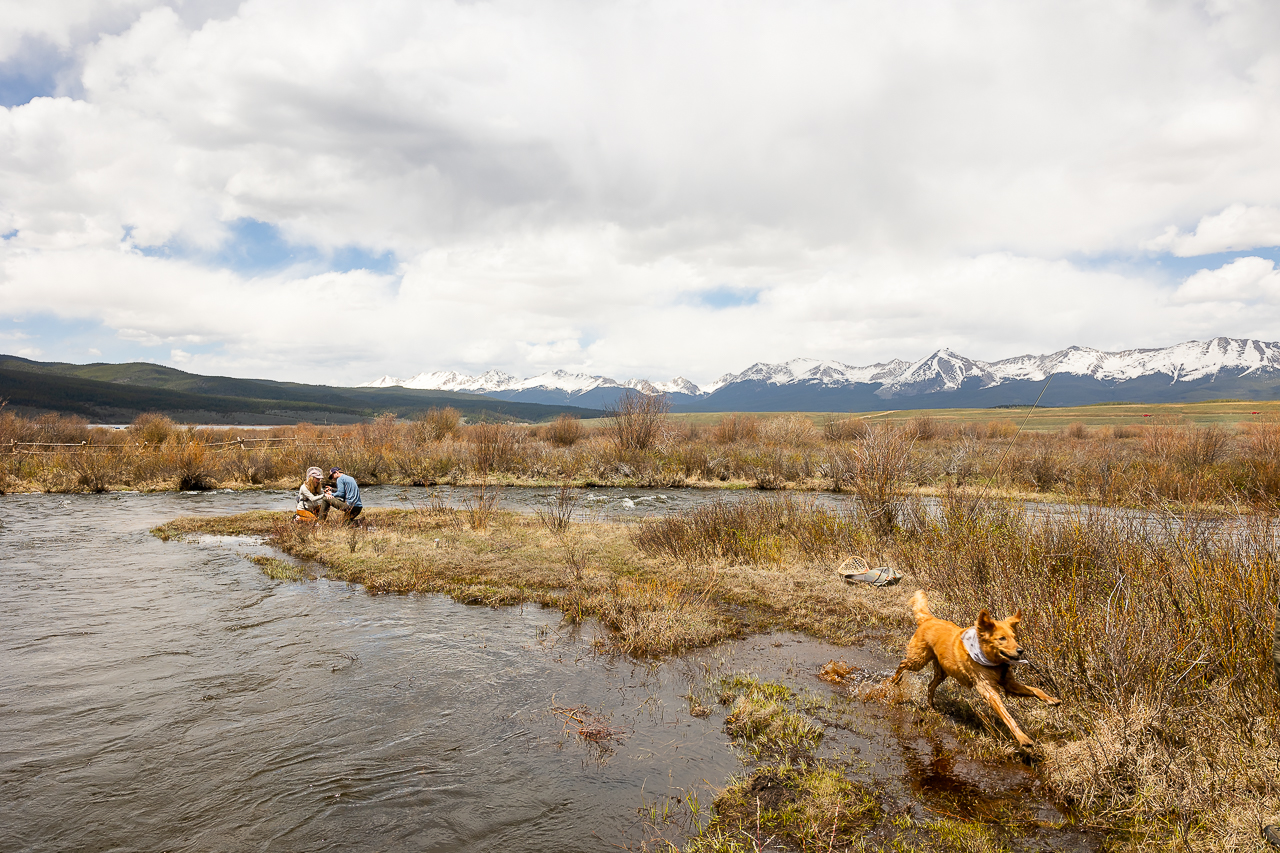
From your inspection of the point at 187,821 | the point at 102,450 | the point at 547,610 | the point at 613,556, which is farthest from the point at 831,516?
the point at 102,450

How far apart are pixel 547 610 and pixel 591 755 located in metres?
4.74

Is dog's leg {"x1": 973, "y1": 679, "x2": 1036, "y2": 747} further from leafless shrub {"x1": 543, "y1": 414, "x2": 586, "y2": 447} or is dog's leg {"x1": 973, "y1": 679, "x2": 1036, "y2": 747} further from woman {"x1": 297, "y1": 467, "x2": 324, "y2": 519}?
leafless shrub {"x1": 543, "y1": 414, "x2": 586, "y2": 447}

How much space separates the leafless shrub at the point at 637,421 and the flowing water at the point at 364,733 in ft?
72.7

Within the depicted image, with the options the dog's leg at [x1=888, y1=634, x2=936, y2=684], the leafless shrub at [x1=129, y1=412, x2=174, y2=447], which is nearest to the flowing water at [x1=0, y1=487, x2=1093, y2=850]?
the dog's leg at [x1=888, y1=634, x2=936, y2=684]

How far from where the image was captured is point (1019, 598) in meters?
7.25

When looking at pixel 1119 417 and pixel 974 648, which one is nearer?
pixel 974 648

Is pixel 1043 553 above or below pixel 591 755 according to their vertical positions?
above

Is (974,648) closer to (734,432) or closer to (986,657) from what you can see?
A: (986,657)

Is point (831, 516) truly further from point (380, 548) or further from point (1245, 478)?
point (1245, 478)

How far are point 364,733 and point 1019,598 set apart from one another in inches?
293

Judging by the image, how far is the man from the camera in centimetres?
1644

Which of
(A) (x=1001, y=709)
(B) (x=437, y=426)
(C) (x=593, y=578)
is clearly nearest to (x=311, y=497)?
(C) (x=593, y=578)

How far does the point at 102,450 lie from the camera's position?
29.2 m

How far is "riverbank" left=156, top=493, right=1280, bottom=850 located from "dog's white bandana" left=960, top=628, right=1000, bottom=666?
82 centimetres
